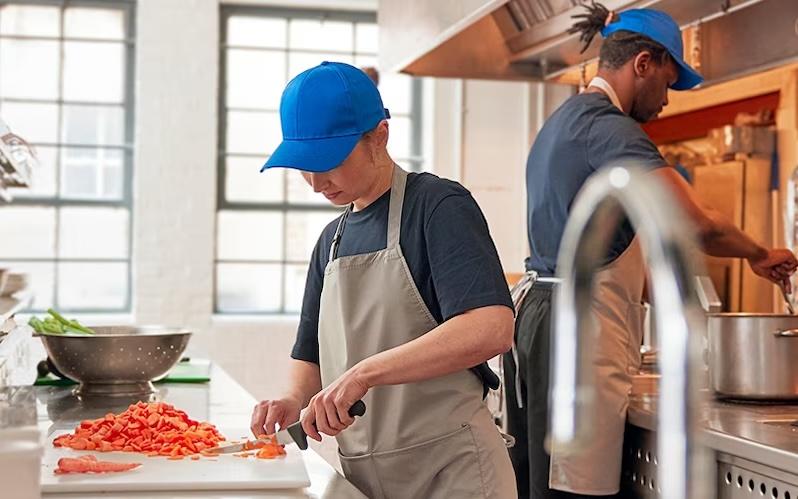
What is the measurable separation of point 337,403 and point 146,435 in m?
0.46

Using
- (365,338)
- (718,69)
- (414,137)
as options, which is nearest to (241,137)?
(414,137)

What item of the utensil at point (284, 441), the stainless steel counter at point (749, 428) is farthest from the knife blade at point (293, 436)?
the stainless steel counter at point (749, 428)

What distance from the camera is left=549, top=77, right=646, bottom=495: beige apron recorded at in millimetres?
2730

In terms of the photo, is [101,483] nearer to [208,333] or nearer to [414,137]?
[208,333]

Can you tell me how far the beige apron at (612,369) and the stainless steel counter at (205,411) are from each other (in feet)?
2.77

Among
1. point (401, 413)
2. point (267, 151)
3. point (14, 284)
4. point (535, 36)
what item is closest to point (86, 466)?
point (401, 413)

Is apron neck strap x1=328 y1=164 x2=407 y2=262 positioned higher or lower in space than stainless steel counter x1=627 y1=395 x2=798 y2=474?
higher

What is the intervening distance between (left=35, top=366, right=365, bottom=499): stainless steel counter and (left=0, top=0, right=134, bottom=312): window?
2928 mm

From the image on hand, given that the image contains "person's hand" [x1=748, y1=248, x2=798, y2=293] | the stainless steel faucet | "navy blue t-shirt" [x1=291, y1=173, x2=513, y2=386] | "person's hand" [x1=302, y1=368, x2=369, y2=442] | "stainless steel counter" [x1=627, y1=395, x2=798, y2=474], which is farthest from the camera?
"person's hand" [x1=748, y1=248, x2=798, y2=293]

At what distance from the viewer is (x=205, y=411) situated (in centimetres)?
271

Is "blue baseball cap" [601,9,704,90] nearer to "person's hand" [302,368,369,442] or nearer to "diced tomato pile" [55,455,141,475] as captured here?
"person's hand" [302,368,369,442]

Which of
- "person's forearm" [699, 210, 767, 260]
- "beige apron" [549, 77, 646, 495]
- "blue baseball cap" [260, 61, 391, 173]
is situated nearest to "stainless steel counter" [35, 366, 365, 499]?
"blue baseball cap" [260, 61, 391, 173]

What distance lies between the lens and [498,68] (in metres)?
4.64

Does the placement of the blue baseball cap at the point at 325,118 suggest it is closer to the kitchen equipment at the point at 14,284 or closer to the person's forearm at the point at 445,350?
the person's forearm at the point at 445,350
